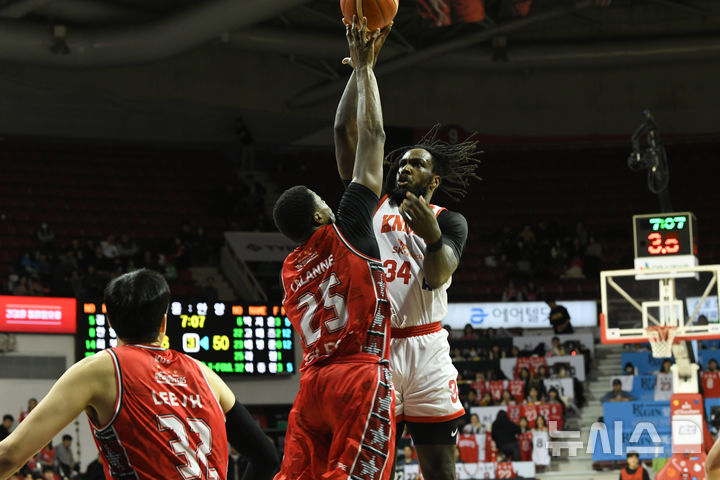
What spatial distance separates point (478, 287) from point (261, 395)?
761 cm

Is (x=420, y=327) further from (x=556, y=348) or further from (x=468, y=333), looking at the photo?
(x=468, y=333)

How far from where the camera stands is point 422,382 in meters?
4.86

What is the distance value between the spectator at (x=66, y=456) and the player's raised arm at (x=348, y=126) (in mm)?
11941

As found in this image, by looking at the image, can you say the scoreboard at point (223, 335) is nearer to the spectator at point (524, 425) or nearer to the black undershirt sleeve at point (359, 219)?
the spectator at point (524, 425)

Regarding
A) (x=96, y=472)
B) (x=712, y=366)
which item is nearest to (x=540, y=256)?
(x=712, y=366)

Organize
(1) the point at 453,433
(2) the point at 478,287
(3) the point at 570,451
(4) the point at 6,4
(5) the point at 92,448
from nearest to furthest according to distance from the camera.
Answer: (1) the point at 453,433 < (3) the point at 570,451 < (5) the point at 92,448 < (4) the point at 6,4 < (2) the point at 478,287

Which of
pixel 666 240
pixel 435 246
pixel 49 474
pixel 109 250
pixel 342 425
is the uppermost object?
pixel 109 250

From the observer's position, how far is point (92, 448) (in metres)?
17.5

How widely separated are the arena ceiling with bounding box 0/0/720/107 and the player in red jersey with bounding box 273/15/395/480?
53.9ft

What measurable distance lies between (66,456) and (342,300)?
511 inches

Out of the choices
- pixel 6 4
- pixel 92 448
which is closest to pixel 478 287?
pixel 92 448

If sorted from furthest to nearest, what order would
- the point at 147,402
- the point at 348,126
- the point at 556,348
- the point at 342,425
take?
the point at 556,348 → the point at 348,126 → the point at 342,425 → the point at 147,402

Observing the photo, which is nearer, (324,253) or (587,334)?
(324,253)

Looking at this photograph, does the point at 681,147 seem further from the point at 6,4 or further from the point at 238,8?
the point at 6,4
